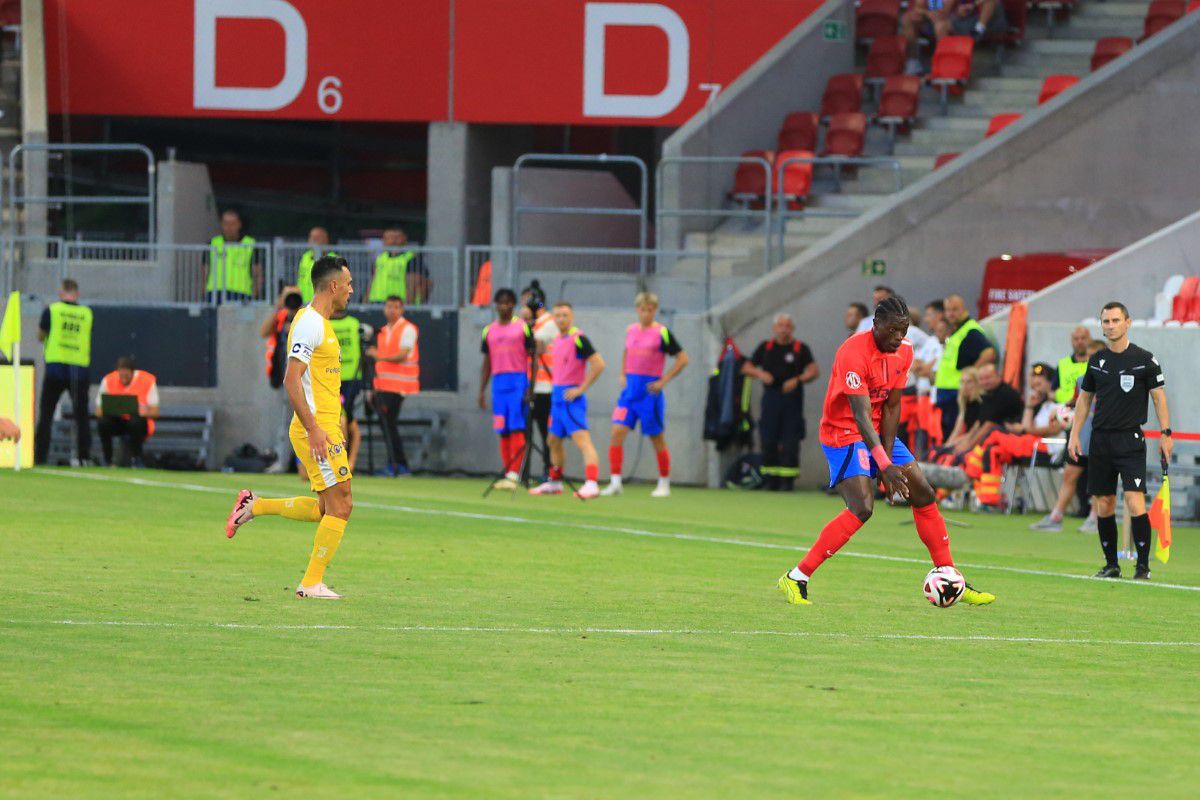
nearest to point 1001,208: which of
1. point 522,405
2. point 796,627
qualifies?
point 522,405

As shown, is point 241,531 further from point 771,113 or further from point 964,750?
point 771,113

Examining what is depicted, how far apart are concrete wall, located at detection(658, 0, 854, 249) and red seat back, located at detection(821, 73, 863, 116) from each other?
0.40 metres

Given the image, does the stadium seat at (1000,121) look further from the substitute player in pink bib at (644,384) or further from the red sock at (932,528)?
the red sock at (932,528)

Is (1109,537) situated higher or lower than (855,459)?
lower

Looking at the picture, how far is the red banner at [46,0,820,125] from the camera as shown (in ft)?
98.8

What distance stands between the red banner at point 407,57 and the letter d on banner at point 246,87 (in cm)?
2

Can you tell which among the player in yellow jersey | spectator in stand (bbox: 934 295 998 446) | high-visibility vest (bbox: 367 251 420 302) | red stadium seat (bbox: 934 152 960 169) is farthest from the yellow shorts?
red stadium seat (bbox: 934 152 960 169)

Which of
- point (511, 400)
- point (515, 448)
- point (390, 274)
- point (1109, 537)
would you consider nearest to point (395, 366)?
point (390, 274)

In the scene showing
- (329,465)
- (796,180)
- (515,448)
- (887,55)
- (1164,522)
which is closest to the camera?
(329,465)

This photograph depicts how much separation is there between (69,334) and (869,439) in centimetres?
1576

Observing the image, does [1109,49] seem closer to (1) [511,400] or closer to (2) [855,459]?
(1) [511,400]

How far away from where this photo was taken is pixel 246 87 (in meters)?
30.6

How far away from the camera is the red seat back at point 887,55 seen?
2984 cm

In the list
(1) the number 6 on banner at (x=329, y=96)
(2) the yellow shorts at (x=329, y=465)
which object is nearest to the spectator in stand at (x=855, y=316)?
(1) the number 6 on banner at (x=329, y=96)
